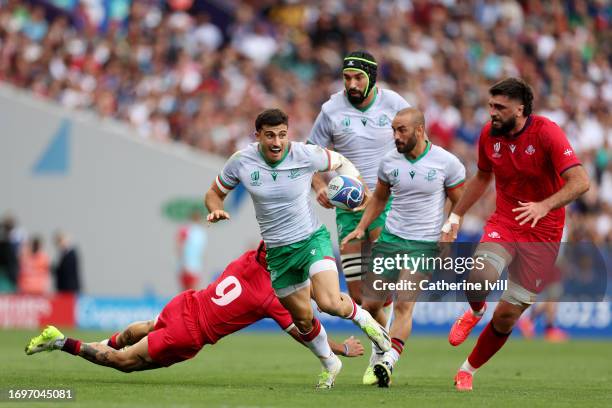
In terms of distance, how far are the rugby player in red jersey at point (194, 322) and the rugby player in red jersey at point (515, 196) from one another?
81.7 inches

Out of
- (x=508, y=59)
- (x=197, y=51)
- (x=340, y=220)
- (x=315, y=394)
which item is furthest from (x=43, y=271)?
(x=315, y=394)

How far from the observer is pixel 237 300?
12852 mm

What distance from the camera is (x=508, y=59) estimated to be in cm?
2855

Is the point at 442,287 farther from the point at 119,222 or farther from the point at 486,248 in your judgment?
the point at 119,222

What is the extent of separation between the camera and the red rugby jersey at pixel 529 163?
11.6m

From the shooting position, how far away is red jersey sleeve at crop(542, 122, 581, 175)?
11.4 m

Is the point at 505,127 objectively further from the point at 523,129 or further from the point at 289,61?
the point at 289,61

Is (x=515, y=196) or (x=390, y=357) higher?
(x=515, y=196)

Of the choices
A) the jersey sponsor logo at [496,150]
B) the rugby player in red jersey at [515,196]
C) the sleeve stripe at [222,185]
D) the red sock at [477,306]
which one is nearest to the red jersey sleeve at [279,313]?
the sleeve stripe at [222,185]

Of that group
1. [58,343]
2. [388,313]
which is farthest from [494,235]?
[58,343]

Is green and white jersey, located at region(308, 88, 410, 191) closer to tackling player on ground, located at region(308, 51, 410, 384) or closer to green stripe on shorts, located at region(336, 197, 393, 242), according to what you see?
tackling player on ground, located at region(308, 51, 410, 384)

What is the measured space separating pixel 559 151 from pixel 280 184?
109 inches

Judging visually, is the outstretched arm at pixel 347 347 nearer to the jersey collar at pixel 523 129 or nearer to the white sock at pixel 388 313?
the white sock at pixel 388 313

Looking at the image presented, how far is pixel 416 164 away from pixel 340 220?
1.54 meters
